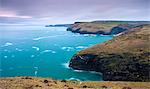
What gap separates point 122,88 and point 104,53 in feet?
337

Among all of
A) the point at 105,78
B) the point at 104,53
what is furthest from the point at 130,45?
the point at 105,78

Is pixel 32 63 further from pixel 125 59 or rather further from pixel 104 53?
pixel 125 59

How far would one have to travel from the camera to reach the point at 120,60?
13712 cm

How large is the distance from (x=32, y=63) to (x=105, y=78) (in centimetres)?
3993

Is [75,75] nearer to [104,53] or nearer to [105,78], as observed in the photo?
[105,78]

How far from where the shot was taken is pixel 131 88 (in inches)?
1978

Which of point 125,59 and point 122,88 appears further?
point 125,59

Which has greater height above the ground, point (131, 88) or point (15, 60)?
point (131, 88)

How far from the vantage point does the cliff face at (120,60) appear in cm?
12324

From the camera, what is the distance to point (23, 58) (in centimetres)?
16312

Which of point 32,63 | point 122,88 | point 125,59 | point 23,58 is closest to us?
point 122,88

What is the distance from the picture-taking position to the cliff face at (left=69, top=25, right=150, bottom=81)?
12324 cm

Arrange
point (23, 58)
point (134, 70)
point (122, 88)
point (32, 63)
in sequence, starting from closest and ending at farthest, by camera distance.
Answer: point (122, 88)
point (134, 70)
point (32, 63)
point (23, 58)

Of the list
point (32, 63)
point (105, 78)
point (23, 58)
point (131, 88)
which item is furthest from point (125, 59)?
point (131, 88)
